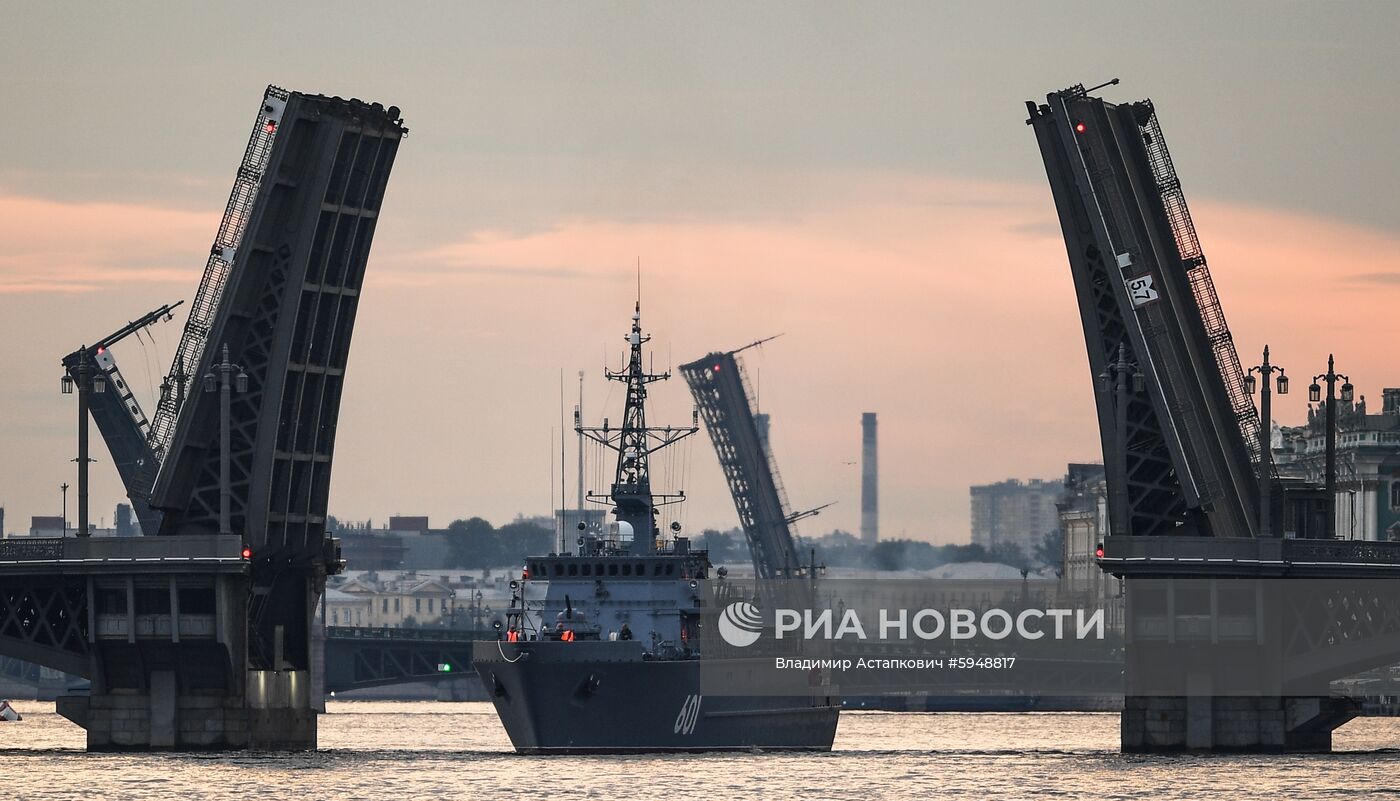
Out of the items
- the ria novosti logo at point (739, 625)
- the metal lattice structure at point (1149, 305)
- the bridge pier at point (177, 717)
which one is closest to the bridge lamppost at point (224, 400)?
the bridge pier at point (177, 717)

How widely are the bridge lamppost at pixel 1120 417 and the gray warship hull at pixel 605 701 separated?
9.80 metres

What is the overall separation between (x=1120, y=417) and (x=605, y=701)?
13.3 metres

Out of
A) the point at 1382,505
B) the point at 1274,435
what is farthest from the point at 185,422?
the point at 1274,435

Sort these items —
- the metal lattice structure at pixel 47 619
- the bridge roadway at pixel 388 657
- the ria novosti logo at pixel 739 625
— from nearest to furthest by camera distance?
the metal lattice structure at pixel 47 619
the ria novosti logo at pixel 739 625
the bridge roadway at pixel 388 657

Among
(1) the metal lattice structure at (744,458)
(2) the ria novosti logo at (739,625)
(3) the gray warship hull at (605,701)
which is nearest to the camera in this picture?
(3) the gray warship hull at (605,701)

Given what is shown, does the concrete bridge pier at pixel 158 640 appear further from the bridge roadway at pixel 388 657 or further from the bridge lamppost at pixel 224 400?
the bridge roadway at pixel 388 657

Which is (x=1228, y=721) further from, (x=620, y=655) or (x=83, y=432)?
(x=83, y=432)

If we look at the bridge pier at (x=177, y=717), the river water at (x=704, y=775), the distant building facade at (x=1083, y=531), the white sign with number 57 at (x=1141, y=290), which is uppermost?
the white sign with number 57 at (x=1141, y=290)

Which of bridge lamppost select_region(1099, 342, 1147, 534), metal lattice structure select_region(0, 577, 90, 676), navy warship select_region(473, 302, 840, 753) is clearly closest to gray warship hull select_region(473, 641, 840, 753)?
navy warship select_region(473, 302, 840, 753)

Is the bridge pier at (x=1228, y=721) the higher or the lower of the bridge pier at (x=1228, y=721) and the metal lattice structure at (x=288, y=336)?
the lower

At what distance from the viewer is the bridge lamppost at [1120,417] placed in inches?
2527

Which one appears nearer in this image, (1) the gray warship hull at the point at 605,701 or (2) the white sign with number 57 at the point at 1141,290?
(2) the white sign with number 57 at the point at 1141,290

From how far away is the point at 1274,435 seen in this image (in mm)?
134250

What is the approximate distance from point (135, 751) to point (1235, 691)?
24793 millimetres
